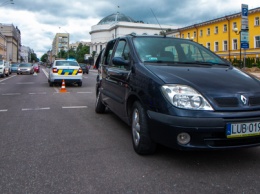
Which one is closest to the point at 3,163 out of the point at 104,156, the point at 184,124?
the point at 104,156

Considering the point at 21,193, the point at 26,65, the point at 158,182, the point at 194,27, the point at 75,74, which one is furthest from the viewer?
the point at 194,27

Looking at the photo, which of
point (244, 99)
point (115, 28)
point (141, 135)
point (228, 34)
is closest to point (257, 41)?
point (228, 34)

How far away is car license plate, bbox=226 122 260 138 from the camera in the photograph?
3.27 meters

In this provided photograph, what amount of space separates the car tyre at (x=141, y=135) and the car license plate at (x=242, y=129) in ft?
3.32

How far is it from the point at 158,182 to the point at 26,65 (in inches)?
1463

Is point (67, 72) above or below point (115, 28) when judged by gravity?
below

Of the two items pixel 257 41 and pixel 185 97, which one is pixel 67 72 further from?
pixel 257 41

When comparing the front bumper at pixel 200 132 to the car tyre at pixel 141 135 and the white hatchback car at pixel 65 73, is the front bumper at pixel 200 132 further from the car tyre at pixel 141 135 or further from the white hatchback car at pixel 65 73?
the white hatchback car at pixel 65 73

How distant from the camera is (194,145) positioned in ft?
11.0

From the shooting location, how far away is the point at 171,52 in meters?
4.73

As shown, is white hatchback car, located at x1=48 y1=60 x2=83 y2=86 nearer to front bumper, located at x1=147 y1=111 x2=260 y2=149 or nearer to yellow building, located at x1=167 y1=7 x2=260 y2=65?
front bumper, located at x1=147 y1=111 x2=260 y2=149

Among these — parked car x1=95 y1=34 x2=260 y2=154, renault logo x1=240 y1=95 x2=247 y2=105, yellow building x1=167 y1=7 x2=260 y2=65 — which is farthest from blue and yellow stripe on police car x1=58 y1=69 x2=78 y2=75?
yellow building x1=167 y1=7 x2=260 y2=65

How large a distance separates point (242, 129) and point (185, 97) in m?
0.71

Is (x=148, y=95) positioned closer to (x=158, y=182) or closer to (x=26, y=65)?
(x=158, y=182)
